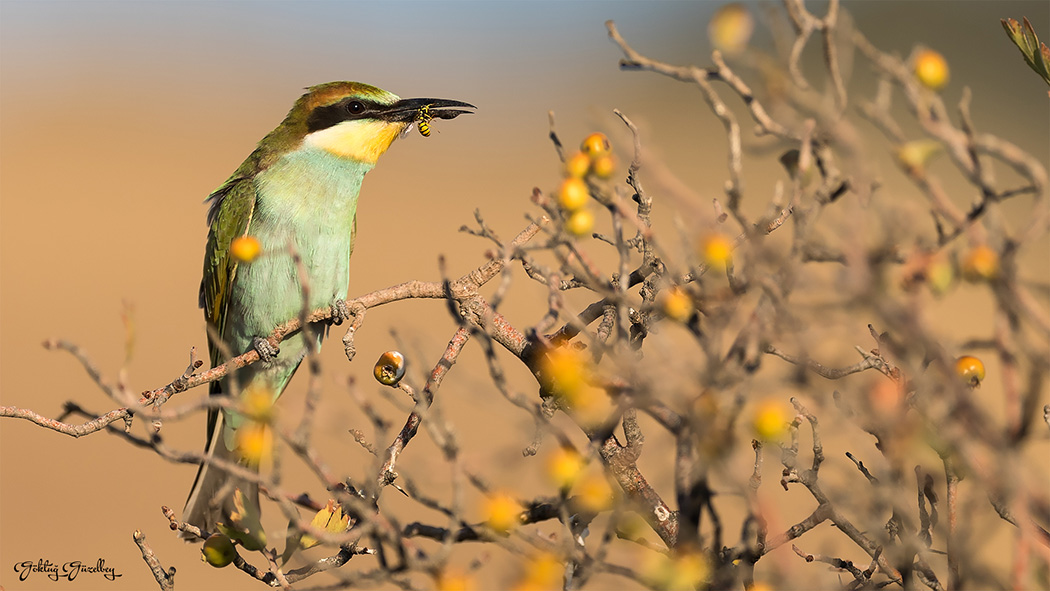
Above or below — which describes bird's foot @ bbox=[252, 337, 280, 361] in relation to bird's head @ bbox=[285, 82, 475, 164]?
below

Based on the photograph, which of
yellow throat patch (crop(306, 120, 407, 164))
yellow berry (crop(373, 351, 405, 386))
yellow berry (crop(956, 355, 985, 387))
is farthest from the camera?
yellow throat patch (crop(306, 120, 407, 164))

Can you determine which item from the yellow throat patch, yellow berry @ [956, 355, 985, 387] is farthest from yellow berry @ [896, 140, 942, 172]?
the yellow throat patch

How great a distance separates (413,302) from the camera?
14523 millimetres

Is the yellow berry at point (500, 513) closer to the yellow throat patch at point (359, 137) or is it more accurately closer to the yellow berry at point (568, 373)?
the yellow berry at point (568, 373)

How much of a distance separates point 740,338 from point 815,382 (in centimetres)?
10

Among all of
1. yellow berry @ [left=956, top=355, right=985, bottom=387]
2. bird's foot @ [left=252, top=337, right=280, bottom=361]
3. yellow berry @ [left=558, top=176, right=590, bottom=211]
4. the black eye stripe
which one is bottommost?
yellow berry @ [left=956, top=355, right=985, bottom=387]

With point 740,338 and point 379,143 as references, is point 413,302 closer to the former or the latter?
point 379,143

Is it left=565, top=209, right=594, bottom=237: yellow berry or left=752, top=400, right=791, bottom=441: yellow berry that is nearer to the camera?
left=752, top=400, right=791, bottom=441: yellow berry

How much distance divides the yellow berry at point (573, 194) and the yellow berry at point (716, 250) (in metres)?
0.22

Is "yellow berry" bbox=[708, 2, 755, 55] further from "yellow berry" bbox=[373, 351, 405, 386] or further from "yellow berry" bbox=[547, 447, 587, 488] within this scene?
"yellow berry" bbox=[373, 351, 405, 386]

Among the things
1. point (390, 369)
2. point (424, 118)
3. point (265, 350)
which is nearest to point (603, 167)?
point (390, 369)

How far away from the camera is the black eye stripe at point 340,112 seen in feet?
14.4

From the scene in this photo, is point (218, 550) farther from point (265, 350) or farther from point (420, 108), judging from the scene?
point (420, 108)

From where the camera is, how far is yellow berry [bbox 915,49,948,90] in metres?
1.07
